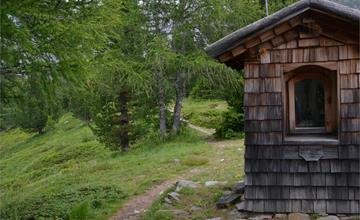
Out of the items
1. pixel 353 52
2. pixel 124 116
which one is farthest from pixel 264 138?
pixel 124 116

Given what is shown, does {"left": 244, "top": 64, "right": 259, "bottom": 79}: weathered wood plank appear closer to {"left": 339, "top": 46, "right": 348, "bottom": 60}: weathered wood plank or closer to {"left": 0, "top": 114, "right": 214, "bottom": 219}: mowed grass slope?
{"left": 339, "top": 46, "right": 348, "bottom": 60}: weathered wood plank

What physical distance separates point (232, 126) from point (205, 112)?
8954mm

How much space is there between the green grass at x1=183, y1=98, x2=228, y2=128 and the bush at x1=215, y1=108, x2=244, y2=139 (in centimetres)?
549

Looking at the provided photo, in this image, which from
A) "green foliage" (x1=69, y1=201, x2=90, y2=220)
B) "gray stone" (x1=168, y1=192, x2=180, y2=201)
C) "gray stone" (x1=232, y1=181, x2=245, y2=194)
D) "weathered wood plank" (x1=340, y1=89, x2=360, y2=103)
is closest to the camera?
"weathered wood plank" (x1=340, y1=89, x2=360, y2=103)

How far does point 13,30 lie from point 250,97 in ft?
12.5

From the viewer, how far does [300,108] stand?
7.99 m

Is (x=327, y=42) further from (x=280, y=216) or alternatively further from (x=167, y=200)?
(x=167, y=200)

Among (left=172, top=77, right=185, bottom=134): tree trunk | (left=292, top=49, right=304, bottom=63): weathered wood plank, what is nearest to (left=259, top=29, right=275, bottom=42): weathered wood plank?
(left=292, top=49, right=304, bottom=63): weathered wood plank

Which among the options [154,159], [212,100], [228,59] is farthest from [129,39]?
[212,100]

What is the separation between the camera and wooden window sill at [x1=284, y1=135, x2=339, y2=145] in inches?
297

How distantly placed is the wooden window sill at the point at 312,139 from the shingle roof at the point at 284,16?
1.77 meters

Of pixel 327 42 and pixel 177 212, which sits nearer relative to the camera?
pixel 327 42

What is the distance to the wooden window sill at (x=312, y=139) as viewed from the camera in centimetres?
754

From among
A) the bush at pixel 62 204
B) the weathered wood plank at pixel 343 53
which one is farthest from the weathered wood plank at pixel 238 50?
the bush at pixel 62 204
